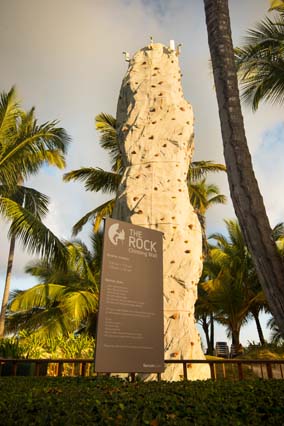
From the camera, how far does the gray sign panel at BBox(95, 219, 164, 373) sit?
207 inches

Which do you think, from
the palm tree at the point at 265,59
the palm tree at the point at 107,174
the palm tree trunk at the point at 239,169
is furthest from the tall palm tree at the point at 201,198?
the palm tree trunk at the point at 239,169

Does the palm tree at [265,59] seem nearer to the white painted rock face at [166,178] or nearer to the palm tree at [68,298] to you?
the white painted rock face at [166,178]

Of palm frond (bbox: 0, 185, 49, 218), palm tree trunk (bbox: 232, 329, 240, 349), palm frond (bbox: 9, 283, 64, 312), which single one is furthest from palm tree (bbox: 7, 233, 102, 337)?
palm tree trunk (bbox: 232, 329, 240, 349)

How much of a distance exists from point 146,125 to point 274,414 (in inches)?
266

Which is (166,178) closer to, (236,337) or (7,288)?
(7,288)

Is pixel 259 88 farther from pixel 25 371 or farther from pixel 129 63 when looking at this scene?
pixel 25 371

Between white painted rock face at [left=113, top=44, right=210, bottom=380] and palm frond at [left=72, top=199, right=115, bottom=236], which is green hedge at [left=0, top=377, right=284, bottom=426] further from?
palm frond at [left=72, top=199, right=115, bottom=236]

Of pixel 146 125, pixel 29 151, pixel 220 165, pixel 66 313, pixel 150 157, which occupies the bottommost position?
pixel 66 313

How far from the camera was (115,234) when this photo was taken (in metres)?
5.80

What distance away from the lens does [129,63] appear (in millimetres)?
10180

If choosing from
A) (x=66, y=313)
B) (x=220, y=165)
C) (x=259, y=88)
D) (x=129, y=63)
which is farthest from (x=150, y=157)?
(x=220, y=165)

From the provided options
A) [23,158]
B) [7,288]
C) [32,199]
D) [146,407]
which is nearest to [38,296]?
[7,288]

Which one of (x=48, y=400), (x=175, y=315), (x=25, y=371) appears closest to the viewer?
(x=48, y=400)

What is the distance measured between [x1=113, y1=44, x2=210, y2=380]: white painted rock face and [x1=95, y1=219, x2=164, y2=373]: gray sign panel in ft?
4.34
